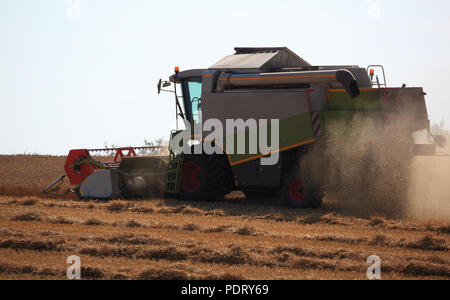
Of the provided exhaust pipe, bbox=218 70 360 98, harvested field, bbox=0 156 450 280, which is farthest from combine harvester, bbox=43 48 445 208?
harvested field, bbox=0 156 450 280

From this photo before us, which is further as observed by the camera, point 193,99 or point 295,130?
point 193,99

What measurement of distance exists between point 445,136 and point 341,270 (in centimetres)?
640

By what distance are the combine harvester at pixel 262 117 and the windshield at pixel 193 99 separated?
0.9 inches

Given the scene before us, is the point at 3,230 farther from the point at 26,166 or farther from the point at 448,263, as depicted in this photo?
the point at 26,166

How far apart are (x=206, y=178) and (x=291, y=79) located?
9.73ft

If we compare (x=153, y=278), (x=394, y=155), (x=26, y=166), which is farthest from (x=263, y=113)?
(x=26, y=166)

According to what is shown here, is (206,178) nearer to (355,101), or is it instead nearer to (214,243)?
(355,101)

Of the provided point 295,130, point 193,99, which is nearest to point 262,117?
point 295,130

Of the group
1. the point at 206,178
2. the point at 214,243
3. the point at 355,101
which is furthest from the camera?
the point at 206,178

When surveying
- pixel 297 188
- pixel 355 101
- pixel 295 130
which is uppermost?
pixel 355 101

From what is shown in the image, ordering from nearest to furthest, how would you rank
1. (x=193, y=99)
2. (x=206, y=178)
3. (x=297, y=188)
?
(x=297, y=188) < (x=206, y=178) < (x=193, y=99)

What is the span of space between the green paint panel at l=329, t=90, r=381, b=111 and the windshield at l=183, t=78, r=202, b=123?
322cm

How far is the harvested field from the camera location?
721cm

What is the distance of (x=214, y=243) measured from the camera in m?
8.55
